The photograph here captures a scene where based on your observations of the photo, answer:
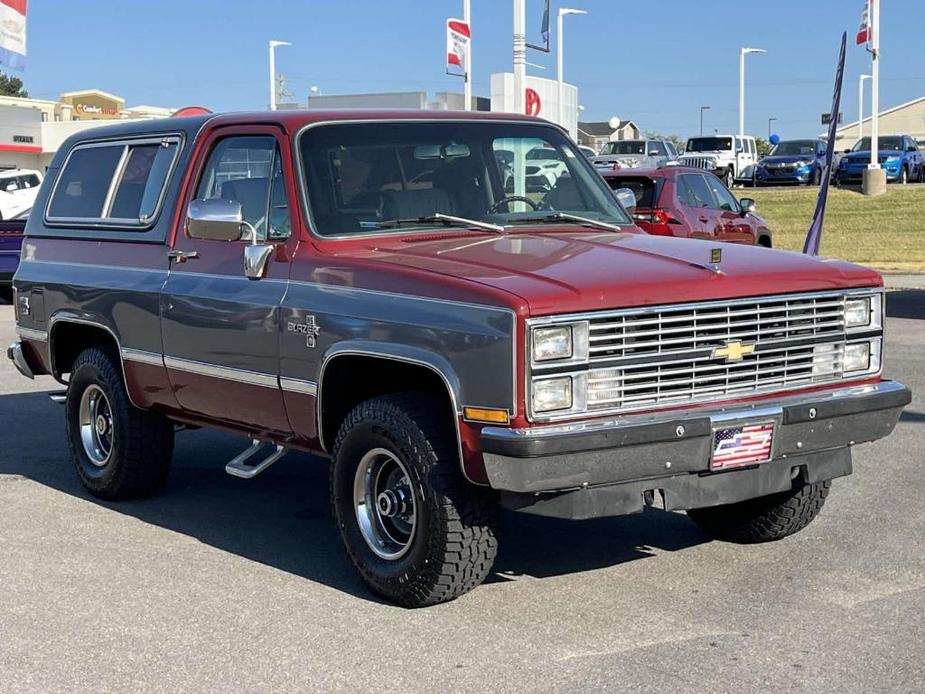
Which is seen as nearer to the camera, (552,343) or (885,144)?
(552,343)

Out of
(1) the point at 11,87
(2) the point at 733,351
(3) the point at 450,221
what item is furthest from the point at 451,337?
(1) the point at 11,87

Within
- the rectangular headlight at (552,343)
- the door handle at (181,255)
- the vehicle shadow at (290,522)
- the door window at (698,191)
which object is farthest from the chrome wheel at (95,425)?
the door window at (698,191)

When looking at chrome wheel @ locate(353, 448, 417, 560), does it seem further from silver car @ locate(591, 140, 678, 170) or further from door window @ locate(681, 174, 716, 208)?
silver car @ locate(591, 140, 678, 170)

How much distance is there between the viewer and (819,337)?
5.59m

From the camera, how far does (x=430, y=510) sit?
17.1 ft

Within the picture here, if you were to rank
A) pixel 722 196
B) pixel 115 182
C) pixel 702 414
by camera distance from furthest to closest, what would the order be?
pixel 722 196
pixel 115 182
pixel 702 414

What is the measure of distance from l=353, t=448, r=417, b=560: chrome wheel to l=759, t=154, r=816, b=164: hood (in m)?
35.5

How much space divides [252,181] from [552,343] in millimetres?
2156

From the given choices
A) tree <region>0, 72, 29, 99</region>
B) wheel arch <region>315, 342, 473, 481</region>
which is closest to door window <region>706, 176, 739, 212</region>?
wheel arch <region>315, 342, 473, 481</region>

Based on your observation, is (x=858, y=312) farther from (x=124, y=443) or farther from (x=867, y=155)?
(x=867, y=155)

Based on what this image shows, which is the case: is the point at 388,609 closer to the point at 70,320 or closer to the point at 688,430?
the point at 688,430

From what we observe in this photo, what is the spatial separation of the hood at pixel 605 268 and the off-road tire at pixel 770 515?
3.37ft

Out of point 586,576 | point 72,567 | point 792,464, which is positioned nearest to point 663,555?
point 586,576

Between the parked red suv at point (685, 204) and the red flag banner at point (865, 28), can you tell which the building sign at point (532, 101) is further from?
the red flag banner at point (865, 28)
